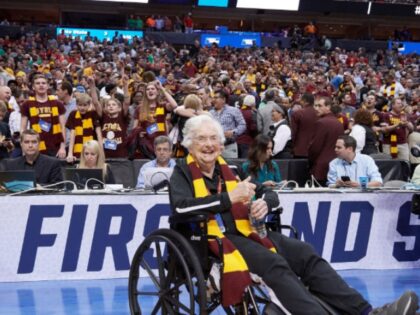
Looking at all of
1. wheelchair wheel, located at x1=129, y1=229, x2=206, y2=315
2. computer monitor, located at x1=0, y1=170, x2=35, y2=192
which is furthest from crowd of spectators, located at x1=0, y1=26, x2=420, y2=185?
wheelchair wheel, located at x1=129, y1=229, x2=206, y2=315

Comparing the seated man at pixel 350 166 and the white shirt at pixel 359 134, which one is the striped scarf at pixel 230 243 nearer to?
the seated man at pixel 350 166

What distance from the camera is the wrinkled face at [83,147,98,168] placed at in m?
7.71

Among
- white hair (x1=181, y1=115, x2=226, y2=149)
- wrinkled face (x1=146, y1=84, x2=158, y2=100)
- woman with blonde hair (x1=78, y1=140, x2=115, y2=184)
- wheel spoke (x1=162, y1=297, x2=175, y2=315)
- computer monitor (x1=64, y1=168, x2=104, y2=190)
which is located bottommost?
wheel spoke (x1=162, y1=297, x2=175, y2=315)

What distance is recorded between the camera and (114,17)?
3294 cm

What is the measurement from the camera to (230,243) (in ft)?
14.1

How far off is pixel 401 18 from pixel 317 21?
4086 millimetres

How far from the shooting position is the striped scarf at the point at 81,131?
9.24m

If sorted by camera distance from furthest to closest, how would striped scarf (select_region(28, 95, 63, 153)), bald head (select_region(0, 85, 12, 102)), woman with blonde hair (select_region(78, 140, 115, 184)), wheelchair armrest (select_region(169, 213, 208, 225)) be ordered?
bald head (select_region(0, 85, 12, 102)) → striped scarf (select_region(28, 95, 63, 153)) → woman with blonde hair (select_region(78, 140, 115, 184)) → wheelchair armrest (select_region(169, 213, 208, 225))

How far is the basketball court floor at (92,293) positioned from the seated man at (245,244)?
1.46 m

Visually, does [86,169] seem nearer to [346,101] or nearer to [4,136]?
[4,136]

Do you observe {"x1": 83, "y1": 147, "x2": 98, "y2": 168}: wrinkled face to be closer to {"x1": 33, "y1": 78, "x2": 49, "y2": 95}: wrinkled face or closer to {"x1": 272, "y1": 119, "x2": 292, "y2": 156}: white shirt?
{"x1": 33, "y1": 78, "x2": 49, "y2": 95}: wrinkled face

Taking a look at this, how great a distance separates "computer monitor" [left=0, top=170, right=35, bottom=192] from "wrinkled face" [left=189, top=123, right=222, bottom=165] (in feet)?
8.25

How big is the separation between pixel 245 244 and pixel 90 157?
12.0 feet

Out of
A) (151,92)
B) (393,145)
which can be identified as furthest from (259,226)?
A: (393,145)
